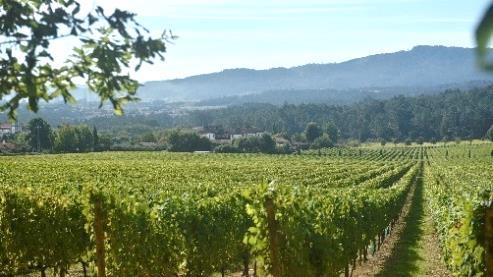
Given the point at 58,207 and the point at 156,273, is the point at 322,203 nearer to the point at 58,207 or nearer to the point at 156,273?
the point at 156,273

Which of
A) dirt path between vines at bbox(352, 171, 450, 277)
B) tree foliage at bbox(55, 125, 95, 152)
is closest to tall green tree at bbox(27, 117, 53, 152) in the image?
tree foliage at bbox(55, 125, 95, 152)

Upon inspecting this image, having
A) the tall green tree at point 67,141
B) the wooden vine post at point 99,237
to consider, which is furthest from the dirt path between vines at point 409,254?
the tall green tree at point 67,141

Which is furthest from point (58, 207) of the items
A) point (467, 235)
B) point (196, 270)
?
point (467, 235)

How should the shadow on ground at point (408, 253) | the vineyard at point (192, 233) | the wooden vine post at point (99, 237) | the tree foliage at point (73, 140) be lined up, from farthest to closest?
the tree foliage at point (73, 140)
the shadow on ground at point (408, 253)
the vineyard at point (192, 233)
the wooden vine post at point (99, 237)

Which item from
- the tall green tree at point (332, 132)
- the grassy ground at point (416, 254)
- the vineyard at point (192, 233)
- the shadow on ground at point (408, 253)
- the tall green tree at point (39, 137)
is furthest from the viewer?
the tall green tree at point (332, 132)

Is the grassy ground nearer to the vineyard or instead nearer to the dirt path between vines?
the dirt path between vines

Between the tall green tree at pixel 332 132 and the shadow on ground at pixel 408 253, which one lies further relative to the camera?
the tall green tree at pixel 332 132

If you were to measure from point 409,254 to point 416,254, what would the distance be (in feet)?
Answer: 1.05

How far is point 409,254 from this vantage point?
22500mm

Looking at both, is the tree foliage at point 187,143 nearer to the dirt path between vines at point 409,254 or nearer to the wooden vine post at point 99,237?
the dirt path between vines at point 409,254

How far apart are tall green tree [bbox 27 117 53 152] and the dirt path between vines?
10076 cm

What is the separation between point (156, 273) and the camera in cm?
1128

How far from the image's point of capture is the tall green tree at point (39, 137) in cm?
11656

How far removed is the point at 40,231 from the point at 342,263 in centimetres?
789
